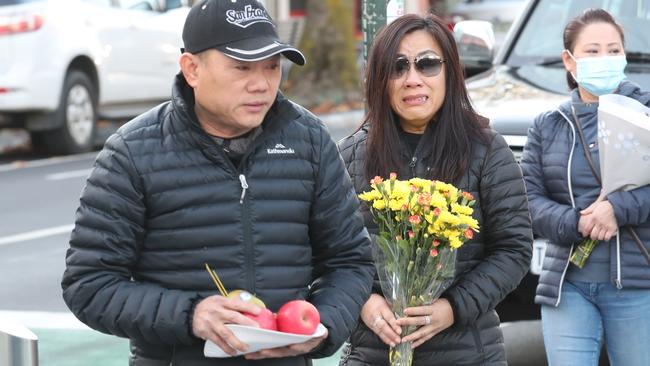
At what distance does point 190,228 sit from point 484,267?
116 cm

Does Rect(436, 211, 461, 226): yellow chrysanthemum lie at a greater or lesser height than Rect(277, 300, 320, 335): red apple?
greater

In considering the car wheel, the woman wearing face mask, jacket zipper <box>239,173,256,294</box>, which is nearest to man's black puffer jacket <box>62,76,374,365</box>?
jacket zipper <box>239,173,256,294</box>

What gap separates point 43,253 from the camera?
1037 cm

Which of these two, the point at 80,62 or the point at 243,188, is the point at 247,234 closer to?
the point at 243,188

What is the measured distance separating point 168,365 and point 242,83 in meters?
0.75

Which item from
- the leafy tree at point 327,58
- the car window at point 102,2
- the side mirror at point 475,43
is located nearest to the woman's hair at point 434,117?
the side mirror at point 475,43

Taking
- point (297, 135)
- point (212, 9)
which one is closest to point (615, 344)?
point (297, 135)

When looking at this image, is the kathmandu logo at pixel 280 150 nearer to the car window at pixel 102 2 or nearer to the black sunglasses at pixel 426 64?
the black sunglasses at pixel 426 64

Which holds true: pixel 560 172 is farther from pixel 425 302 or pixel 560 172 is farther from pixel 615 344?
pixel 425 302

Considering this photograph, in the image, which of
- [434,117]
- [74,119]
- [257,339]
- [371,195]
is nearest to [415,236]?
[371,195]

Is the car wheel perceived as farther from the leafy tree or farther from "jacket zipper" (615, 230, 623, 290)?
"jacket zipper" (615, 230, 623, 290)

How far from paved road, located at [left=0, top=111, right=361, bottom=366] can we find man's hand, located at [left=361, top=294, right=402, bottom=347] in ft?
9.64

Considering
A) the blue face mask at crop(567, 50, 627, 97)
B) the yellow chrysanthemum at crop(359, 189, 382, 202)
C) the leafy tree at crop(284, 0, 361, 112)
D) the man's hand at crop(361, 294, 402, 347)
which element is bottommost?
the leafy tree at crop(284, 0, 361, 112)

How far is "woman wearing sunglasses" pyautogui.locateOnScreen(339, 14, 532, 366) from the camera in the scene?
421 cm
